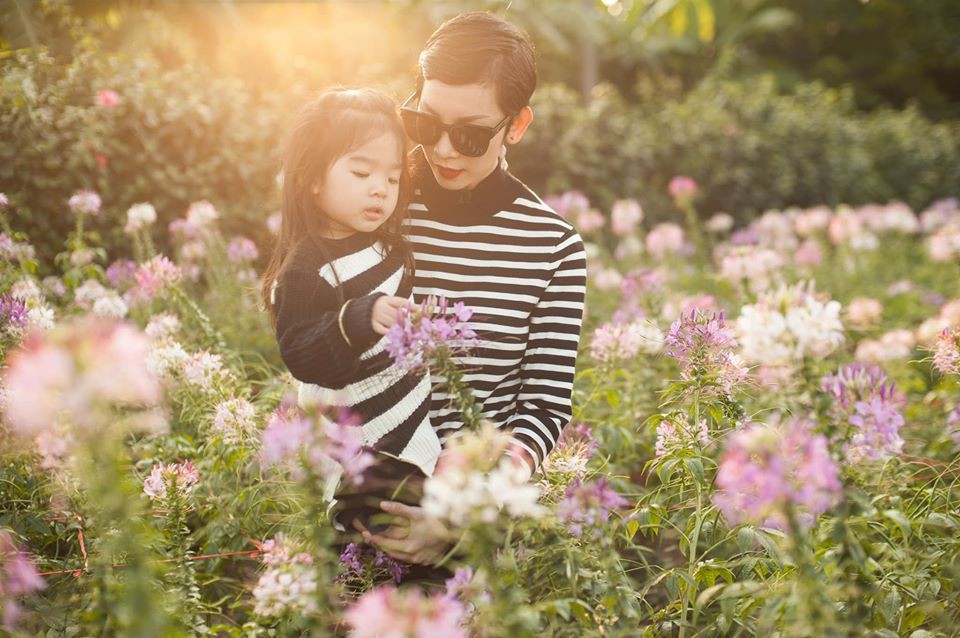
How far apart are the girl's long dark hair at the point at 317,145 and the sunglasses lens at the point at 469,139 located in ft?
0.44

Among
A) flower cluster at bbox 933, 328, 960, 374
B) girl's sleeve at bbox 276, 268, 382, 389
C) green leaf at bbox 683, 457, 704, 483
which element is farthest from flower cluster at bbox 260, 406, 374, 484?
flower cluster at bbox 933, 328, 960, 374

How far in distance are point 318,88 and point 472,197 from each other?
0.89 m

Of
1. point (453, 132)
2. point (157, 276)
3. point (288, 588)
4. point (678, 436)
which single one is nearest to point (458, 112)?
point (453, 132)

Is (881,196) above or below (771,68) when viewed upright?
below

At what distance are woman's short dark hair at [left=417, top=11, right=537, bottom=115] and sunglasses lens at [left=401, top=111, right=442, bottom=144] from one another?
0.38 feet

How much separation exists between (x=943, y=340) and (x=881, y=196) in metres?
11.2

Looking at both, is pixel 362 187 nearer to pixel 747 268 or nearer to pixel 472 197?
pixel 472 197

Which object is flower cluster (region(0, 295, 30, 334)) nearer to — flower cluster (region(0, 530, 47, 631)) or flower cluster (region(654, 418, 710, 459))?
flower cluster (region(0, 530, 47, 631))

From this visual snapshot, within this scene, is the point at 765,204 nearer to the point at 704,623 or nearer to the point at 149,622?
the point at 704,623

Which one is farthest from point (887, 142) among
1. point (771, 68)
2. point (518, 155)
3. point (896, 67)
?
Answer: point (896, 67)

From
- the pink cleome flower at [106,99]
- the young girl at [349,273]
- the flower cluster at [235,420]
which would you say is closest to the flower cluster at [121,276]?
the pink cleome flower at [106,99]

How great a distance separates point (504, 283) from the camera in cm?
218

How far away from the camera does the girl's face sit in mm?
1896

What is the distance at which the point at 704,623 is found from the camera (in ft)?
6.96
